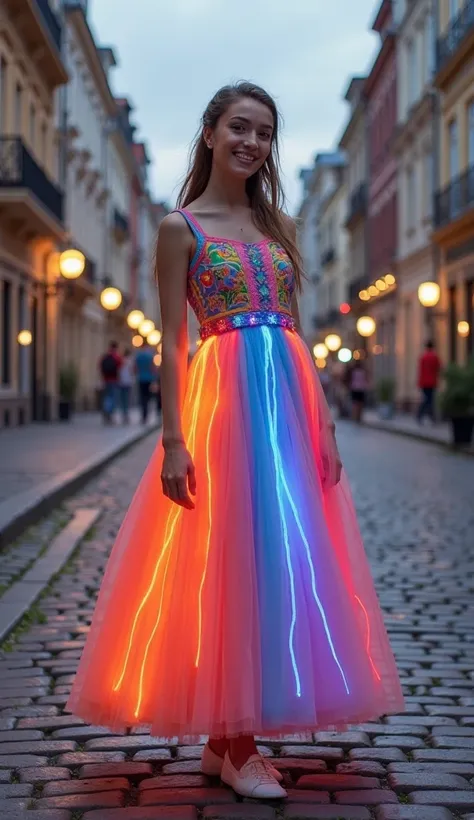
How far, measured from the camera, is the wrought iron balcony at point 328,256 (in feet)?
226

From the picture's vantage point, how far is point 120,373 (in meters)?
29.0

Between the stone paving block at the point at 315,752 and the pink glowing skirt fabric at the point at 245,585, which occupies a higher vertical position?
the pink glowing skirt fabric at the point at 245,585

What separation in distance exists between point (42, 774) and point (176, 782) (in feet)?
1.23

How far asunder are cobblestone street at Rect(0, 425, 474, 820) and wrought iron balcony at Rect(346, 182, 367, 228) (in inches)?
1806

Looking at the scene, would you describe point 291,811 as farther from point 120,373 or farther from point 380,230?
point 380,230

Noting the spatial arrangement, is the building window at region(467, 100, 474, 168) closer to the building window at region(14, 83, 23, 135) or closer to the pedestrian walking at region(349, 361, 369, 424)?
the pedestrian walking at region(349, 361, 369, 424)

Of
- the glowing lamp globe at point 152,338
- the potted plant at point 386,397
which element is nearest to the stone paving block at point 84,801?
the potted plant at point 386,397

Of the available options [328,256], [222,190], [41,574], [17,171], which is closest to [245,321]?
[222,190]

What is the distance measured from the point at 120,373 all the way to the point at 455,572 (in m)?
22.3

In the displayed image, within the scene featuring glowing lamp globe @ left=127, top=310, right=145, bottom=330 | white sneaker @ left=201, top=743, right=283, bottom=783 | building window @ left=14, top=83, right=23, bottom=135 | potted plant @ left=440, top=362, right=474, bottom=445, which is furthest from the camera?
glowing lamp globe @ left=127, top=310, right=145, bottom=330

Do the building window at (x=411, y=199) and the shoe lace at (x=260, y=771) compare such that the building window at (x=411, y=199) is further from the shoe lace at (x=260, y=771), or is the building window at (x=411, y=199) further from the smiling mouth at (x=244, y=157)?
the shoe lace at (x=260, y=771)

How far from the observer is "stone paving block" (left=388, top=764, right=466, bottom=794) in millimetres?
3246

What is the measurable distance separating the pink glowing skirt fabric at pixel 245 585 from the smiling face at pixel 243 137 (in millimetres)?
450

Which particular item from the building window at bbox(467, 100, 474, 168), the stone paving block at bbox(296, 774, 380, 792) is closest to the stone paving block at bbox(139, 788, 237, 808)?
the stone paving block at bbox(296, 774, 380, 792)
